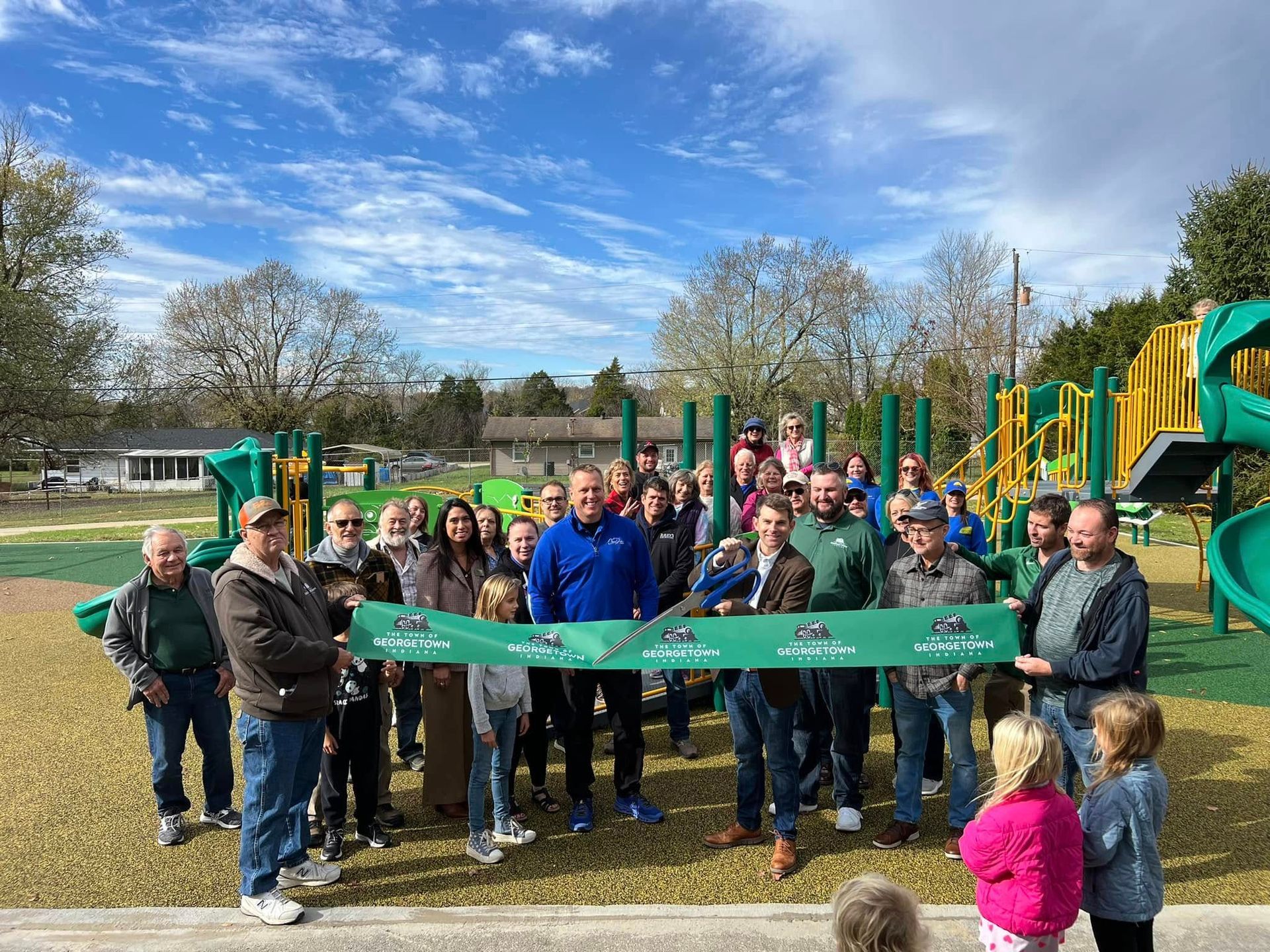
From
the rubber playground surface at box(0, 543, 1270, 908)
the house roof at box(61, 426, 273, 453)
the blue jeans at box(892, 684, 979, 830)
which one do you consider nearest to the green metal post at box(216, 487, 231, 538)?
the rubber playground surface at box(0, 543, 1270, 908)

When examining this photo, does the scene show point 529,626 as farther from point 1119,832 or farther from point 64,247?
point 64,247

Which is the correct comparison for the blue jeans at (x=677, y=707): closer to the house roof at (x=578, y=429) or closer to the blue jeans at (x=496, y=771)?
the blue jeans at (x=496, y=771)

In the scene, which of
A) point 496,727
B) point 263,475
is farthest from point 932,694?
point 263,475

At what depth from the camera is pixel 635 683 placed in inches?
A: 192

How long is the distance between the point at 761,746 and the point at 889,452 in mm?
3295

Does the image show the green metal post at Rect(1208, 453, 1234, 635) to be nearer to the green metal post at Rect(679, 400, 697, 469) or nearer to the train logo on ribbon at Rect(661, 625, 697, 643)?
the green metal post at Rect(679, 400, 697, 469)

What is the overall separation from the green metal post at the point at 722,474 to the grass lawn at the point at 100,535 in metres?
17.7

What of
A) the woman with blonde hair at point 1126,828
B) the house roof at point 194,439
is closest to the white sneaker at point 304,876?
the woman with blonde hair at point 1126,828

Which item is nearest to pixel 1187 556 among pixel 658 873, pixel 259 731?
pixel 658 873

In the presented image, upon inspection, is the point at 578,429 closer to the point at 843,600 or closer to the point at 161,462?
the point at 161,462

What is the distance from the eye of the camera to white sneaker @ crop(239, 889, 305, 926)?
3705mm

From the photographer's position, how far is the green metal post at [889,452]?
682 cm

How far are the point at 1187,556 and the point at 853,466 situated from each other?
12.2m

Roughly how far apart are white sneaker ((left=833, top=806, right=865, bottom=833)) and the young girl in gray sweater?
5.40ft
